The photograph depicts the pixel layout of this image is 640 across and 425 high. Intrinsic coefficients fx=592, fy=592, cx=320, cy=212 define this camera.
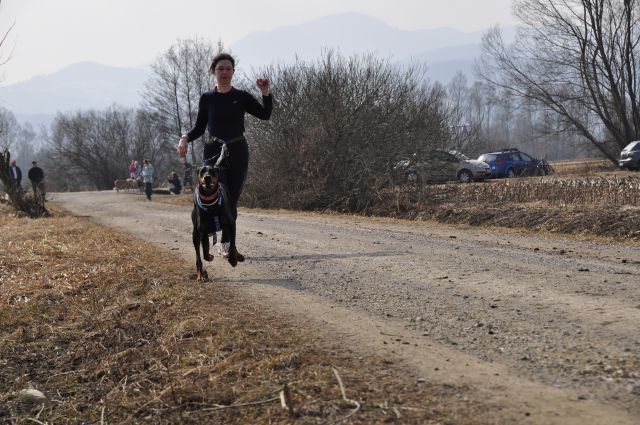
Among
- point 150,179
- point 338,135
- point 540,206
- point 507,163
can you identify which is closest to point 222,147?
point 540,206

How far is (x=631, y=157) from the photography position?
29.7 m

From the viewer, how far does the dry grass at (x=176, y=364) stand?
2.80m

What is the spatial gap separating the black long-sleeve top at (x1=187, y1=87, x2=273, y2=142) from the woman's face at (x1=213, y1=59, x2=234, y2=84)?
13 cm

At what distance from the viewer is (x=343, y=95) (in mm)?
19281

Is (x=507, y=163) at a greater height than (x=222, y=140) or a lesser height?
greater

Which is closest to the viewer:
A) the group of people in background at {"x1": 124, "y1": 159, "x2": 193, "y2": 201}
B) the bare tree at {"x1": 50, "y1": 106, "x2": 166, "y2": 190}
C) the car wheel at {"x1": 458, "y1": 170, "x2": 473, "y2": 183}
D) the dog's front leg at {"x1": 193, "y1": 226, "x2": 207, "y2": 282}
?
the dog's front leg at {"x1": 193, "y1": 226, "x2": 207, "y2": 282}

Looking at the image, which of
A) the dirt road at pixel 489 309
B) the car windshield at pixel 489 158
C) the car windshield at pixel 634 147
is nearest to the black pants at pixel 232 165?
the dirt road at pixel 489 309

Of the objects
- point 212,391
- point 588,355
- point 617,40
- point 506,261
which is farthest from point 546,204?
point 617,40

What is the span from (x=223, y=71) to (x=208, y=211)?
1.53 meters

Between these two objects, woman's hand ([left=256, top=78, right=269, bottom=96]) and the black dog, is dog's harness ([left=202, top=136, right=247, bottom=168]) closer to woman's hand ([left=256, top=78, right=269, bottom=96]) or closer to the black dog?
the black dog

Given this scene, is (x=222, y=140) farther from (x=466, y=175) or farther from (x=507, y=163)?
(x=507, y=163)

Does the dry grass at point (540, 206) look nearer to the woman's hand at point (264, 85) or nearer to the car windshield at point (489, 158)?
the woman's hand at point (264, 85)

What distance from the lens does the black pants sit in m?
6.35

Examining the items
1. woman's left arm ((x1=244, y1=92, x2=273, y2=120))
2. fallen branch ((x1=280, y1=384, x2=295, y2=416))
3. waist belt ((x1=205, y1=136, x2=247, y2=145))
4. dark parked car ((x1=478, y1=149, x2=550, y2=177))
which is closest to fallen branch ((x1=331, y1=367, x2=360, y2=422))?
fallen branch ((x1=280, y1=384, x2=295, y2=416))
